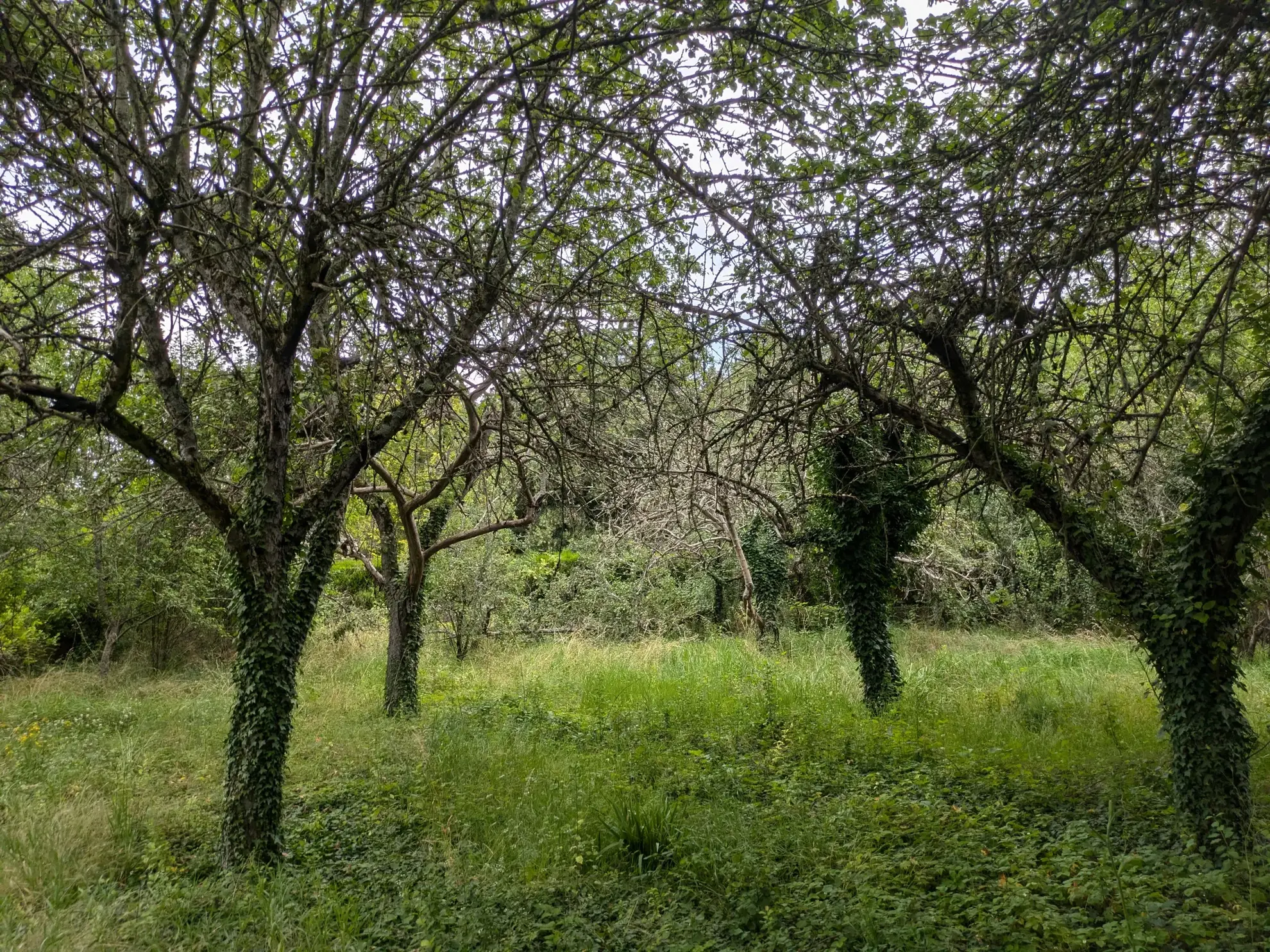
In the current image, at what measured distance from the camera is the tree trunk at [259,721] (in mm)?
5016

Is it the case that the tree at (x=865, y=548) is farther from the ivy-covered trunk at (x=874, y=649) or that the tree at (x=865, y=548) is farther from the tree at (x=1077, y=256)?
the tree at (x=1077, y=256)

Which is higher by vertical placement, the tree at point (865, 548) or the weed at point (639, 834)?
the tree at point (865, 548)

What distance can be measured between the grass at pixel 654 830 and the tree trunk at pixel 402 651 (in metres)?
0.36

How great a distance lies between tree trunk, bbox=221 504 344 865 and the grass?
26cm

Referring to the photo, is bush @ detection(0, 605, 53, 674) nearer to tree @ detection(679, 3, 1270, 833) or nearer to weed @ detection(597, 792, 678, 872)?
weed @ detection(597, 792, 678, 872)

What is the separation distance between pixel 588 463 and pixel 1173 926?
3.94 metres

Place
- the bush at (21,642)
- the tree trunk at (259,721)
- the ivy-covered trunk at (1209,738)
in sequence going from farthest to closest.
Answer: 1. the bush at (21,642)
2. the tree trunk at (259,721)
3. the ivy-covered trunk at (1209,738)

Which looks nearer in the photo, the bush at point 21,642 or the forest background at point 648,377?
the forest background at point 648,377

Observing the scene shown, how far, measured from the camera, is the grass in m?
3.83

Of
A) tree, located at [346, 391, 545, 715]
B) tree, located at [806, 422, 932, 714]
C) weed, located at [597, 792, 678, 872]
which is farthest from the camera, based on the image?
tree, located at [806, 422, 932, 714]

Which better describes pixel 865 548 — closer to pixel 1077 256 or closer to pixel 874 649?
pixel 874 649

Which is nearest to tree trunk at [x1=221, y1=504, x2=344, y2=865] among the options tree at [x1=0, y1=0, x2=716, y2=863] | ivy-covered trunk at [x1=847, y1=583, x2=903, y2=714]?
tree at [x1=0, y1=0, x2=716, y2=863]

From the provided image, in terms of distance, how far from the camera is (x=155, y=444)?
183 inches

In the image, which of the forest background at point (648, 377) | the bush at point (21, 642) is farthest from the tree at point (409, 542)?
the bush at point (21, 642)
